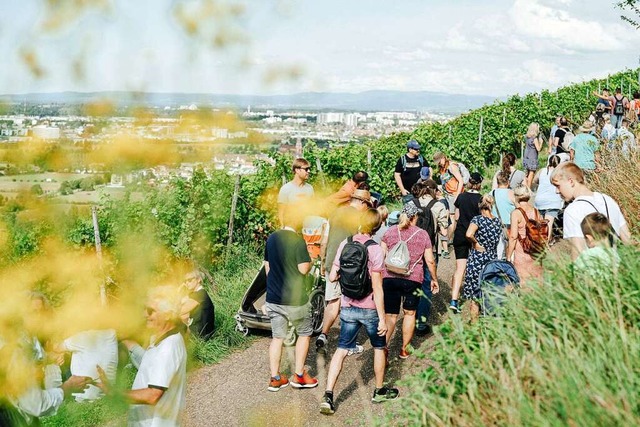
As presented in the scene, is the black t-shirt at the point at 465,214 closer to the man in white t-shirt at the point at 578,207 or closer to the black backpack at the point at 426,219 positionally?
the black backpack at the point at 426,219

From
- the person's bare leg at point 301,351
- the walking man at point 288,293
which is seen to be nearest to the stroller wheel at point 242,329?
the walking man at point 288,293

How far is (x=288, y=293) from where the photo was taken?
672 cm

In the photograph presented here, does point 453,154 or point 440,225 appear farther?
point 453,154

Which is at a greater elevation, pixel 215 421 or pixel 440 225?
pixel 440 225

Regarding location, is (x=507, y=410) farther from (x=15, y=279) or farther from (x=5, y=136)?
(x=5, y=136)

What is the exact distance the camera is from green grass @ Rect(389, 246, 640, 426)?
3.37m

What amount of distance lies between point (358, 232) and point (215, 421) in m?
2.13

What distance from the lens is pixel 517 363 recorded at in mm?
3924

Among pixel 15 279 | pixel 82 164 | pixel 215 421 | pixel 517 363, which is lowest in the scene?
pixel 215 421

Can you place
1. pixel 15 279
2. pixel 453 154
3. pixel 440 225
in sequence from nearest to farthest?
1. pixel 15 279
2. pixel 440 225
3. pixel 453 154

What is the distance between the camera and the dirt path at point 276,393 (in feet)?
21.3

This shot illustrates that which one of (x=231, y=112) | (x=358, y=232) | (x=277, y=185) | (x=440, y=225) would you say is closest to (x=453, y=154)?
(x=277, y=185)

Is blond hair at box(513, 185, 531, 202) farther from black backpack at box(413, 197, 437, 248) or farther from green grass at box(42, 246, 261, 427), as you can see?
green grass at box(42, 246, 261, 427)

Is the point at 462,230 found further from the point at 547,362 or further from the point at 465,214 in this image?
the point at 547,362
